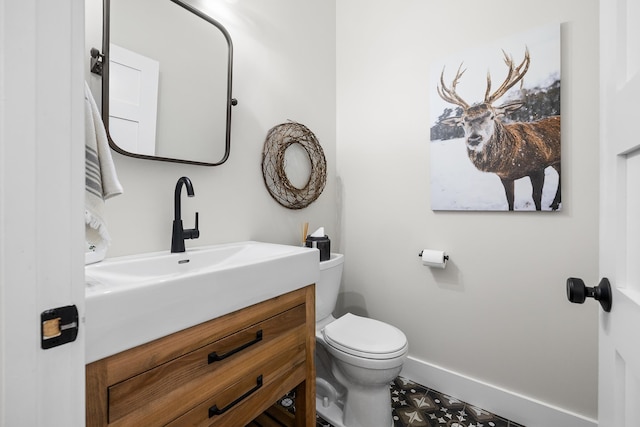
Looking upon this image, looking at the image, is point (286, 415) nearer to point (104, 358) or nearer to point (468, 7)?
point (104, 358)

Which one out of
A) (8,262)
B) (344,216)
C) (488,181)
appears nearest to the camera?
(8,262)

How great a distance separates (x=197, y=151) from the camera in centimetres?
130

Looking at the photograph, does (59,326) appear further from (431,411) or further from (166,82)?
(431,411)

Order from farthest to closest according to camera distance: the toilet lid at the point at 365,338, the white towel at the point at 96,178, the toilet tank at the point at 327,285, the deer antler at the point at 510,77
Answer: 1. the toilet tank at the point at 327,285
2. the deer antler at the point at 510,77
3. the toilet lid at the point at 365,338
4. the white towel at the point at 96,178

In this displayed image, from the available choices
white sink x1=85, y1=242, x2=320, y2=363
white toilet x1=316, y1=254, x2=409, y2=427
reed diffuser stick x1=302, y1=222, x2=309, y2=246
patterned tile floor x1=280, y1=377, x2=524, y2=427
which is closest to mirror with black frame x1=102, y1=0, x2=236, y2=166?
white sink x1=85, y1=242, x2=320, y2=363

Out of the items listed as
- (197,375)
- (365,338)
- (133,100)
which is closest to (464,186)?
(365,338)

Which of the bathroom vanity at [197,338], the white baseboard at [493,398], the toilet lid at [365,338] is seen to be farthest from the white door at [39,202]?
the white baseboard at [493,398]

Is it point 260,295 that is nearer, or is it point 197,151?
point 260,295

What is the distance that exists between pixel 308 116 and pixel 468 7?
1.03 metres

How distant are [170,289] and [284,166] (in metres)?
1.10

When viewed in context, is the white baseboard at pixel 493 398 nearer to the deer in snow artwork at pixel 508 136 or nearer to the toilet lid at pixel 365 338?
the toilet lid at pixel 365 338

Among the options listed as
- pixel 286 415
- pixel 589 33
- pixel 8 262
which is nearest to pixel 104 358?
pixel 8 262

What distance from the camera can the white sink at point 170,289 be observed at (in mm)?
620

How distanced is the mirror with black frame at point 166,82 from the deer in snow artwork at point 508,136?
3.94 ft
